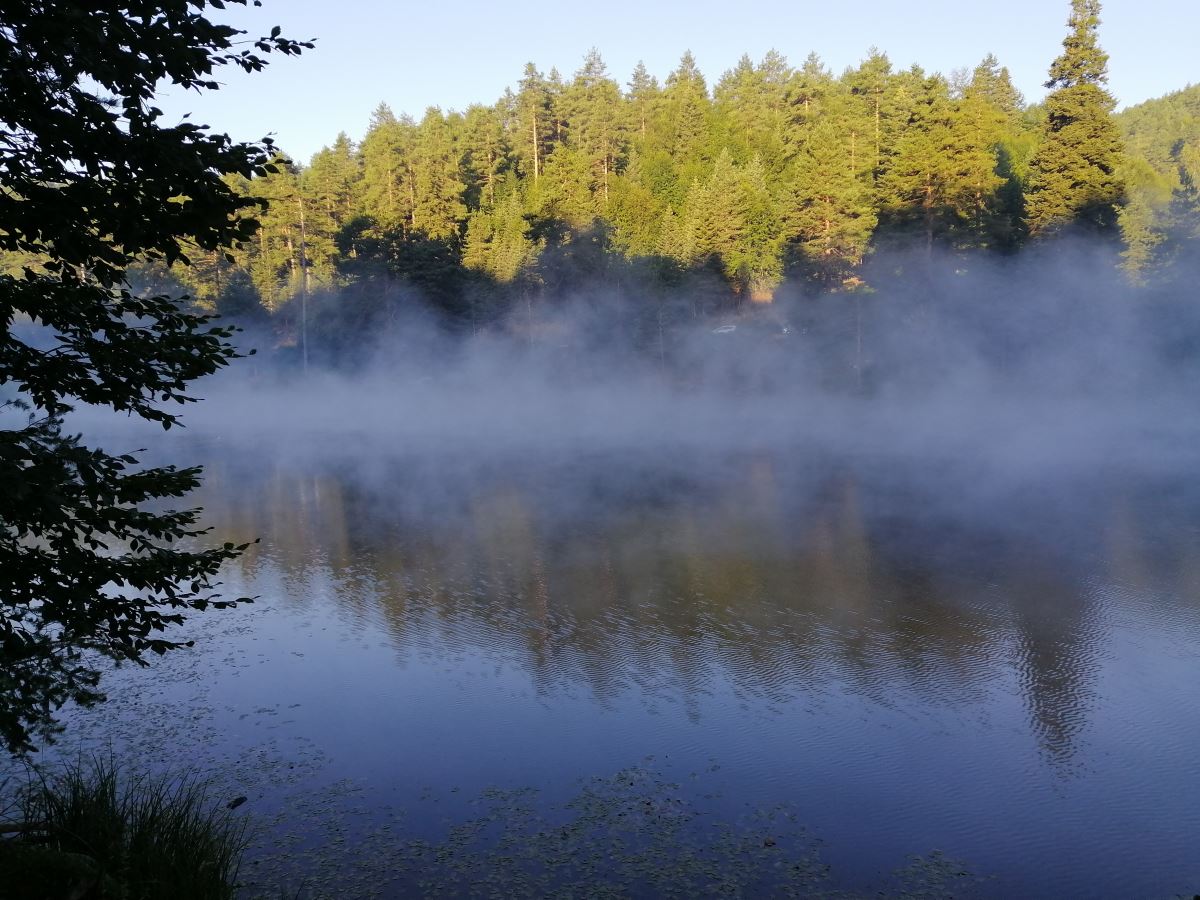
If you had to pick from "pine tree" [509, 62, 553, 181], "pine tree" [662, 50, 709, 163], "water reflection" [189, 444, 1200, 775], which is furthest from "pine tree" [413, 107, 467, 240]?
"water reflection" [189, 444, 1200, 775]

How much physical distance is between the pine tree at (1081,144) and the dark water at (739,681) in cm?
2300

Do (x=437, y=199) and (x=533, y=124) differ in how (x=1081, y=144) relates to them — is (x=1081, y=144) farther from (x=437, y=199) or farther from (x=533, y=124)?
(x=533, y=124)

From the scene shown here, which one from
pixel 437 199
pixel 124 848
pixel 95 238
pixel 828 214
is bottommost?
pixel 124 848

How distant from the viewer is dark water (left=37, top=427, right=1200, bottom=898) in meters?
8.98

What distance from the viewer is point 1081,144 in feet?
140

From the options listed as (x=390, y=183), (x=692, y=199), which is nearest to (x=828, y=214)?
(x=692, y=199)

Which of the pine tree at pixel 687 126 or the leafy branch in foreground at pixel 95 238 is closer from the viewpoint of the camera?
the leafy branch in foreground at pixel 95 238

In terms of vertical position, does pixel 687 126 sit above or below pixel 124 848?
above

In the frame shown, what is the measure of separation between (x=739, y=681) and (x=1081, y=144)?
3956 cm

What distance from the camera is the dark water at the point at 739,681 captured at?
8.98 m

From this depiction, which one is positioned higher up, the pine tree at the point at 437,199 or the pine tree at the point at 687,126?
the pine tree at the point at 687,126

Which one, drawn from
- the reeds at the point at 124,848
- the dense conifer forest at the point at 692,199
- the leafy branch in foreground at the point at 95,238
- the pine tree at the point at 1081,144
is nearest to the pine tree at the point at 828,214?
the dense conifer forest at the point at 692,199

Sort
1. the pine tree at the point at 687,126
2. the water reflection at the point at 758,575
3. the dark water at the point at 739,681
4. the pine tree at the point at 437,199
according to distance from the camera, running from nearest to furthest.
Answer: the dark water at the point at 739,681 → the water reflection at the point at 758,575 → the pine tree at the point at 437,199 → the pine tree at the point at 687,126

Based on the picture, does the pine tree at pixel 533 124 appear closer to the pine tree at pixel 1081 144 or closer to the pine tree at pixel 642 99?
the pine tree at pixel 642 99
